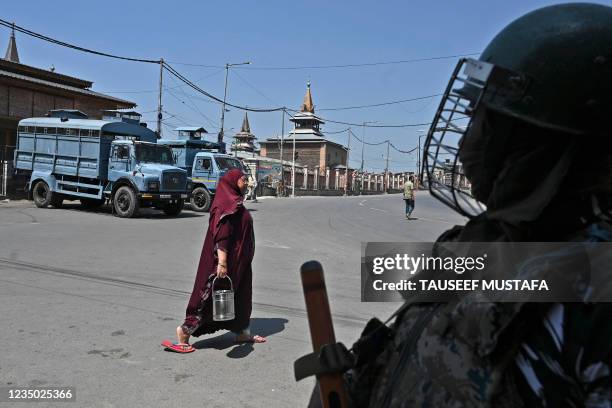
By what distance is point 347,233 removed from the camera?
14.1 m

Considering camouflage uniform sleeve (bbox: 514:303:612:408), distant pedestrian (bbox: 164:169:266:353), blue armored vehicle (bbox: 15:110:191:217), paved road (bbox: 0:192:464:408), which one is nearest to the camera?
camouflage uniform sleeve (bbox: 514:303:612:408)

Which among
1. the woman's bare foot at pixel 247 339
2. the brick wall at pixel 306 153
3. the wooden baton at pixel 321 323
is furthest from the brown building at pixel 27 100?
the brick wall at pixel 306 153

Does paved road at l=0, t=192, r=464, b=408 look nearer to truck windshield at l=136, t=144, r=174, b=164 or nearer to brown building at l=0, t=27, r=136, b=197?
truck windshield at l=136, t=144, r=174, b=164

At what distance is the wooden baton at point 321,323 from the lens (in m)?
1.10

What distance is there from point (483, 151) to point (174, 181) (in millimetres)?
16433

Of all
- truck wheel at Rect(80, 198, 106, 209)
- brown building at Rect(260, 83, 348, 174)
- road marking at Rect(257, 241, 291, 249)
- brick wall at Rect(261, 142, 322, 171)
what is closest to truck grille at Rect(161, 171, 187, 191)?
truck wheel at Rect(80, 198, 106, 209)

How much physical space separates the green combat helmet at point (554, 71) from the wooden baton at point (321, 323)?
502mm

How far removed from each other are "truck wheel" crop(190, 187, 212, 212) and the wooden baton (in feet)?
62.2

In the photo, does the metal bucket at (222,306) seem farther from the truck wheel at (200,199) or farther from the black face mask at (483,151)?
the truck wheel at (200,199)

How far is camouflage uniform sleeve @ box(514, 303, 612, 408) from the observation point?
793 millimetres

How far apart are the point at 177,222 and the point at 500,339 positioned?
15.0m

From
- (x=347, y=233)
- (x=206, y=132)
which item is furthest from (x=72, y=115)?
(x=347, y=233)

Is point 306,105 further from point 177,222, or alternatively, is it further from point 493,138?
point 493,138

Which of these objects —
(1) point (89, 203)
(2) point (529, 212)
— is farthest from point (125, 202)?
(2) point (529, 212)
